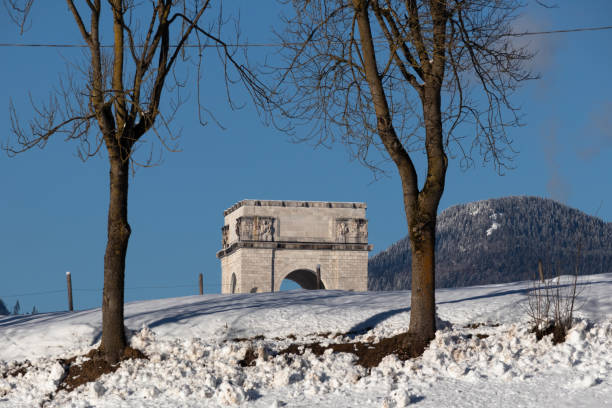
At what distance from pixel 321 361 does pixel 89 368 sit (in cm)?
413

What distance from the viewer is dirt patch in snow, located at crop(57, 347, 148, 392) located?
13.1 metres

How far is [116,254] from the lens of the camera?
13922 mm

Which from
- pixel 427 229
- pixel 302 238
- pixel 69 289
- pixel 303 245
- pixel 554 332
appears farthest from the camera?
pixel 302 238

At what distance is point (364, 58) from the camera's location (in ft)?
44.8

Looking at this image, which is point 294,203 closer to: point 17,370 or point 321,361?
point 17,370

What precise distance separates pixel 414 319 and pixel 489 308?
3352 mm

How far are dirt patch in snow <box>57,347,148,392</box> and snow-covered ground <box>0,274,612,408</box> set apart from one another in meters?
0.20

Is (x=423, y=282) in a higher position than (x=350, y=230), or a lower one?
lower

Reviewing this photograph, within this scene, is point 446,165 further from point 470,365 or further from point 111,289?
point 111,289

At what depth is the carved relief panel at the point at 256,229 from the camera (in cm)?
5406

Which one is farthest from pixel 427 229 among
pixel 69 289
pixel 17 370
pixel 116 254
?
pixel 69 289

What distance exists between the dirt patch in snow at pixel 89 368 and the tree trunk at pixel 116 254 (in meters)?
0.20

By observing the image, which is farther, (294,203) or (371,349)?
(294,203)

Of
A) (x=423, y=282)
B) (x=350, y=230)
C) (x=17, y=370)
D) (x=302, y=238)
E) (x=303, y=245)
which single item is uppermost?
(x=350, y=230)
